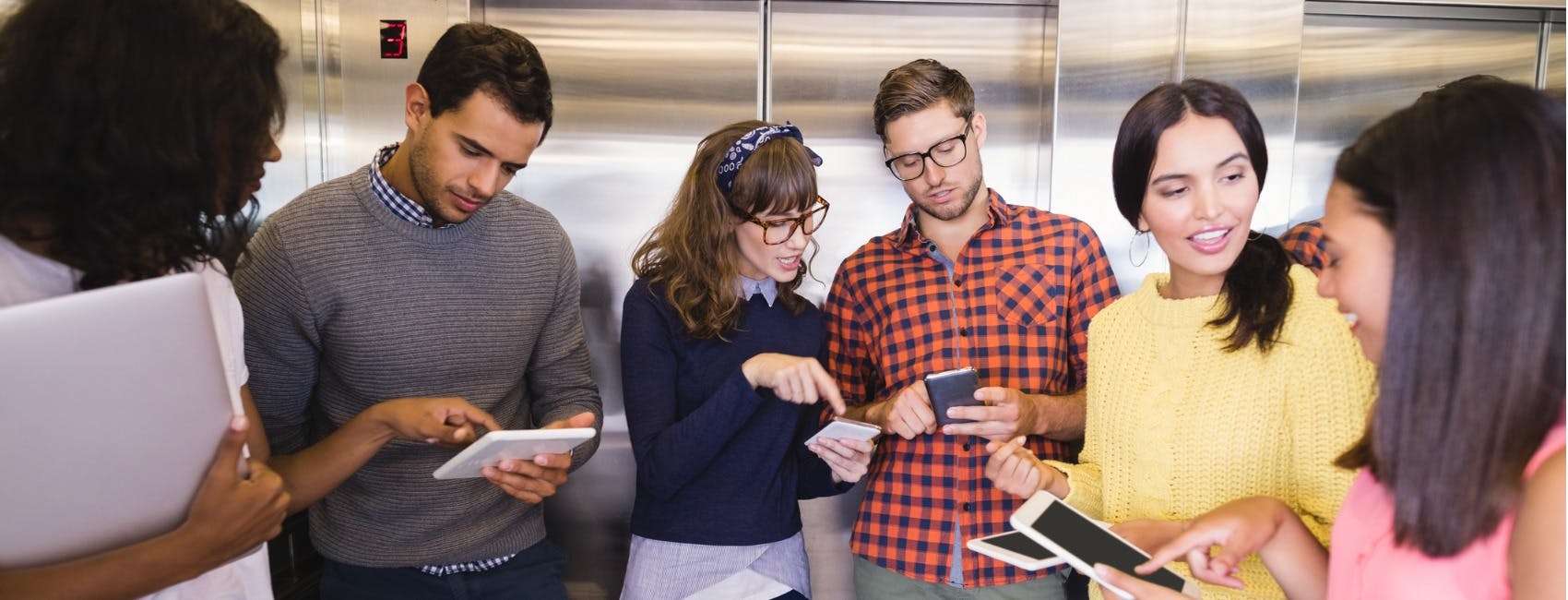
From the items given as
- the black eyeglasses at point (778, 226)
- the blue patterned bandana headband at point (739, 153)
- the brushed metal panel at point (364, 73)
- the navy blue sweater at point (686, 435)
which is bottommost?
the navy blue sweater at point (686, 435)

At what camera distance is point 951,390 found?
2.01m

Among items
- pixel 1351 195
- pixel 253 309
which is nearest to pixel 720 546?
pixel 253 309

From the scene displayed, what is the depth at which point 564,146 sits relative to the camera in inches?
131

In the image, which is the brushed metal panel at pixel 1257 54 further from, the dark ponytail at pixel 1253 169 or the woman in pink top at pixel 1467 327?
the woman in pink top at pixel 1467 327

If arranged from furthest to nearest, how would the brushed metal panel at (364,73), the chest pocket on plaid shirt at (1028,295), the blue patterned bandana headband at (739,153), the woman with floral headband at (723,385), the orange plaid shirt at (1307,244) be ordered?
1. the brushed metal panel at (364,73)
2. the orange plaid shirt at (1307,244)
3. the chest pocket on plaid shirt at (1028,295)
4. the blue patterned bandana headband at (739,153)
5. the woman with floral headband at (723,385)

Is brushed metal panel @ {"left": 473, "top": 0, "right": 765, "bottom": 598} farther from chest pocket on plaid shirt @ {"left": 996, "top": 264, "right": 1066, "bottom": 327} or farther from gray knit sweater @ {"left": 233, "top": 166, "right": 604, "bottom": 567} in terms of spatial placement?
chest pocket on plaid shirt @ {"left": 996, "top": 264, "right": 1066, "bottom": 327}

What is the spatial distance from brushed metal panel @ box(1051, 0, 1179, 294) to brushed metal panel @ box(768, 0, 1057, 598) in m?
0.12

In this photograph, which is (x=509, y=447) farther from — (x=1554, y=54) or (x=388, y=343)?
(x=1554, y=54)

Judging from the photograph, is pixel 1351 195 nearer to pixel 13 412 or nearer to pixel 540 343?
pixel 13 412

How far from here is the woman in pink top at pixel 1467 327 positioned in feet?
3.06

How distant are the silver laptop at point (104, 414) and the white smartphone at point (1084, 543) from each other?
112 cm

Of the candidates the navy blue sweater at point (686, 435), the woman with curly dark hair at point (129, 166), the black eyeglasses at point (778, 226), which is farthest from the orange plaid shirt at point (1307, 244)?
the woman with curly dark hair at point (129, 166)

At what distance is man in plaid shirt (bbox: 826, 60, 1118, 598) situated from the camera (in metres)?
2.28

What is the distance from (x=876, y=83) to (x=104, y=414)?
2.66 metres
